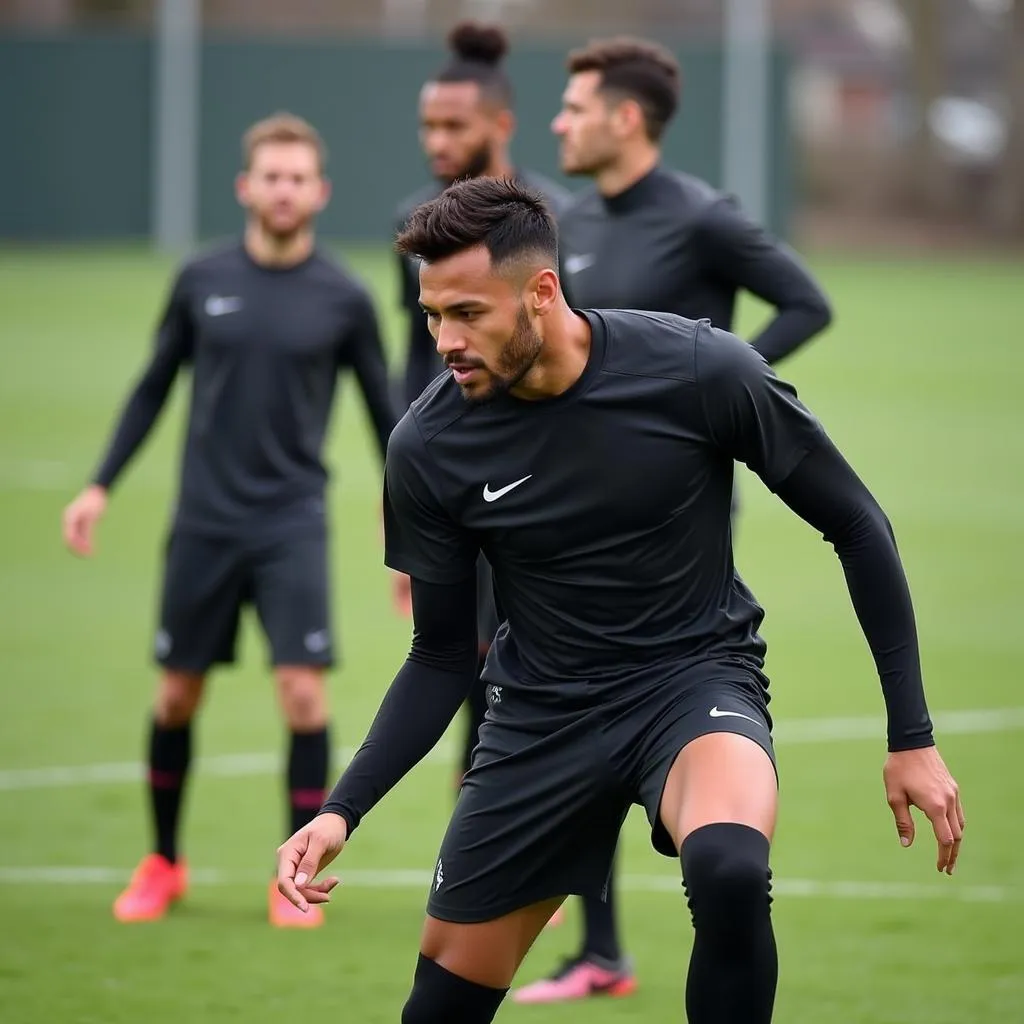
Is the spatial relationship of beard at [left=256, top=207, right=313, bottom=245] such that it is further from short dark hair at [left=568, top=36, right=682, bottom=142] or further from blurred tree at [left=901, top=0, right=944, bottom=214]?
blurred tree at [left=901, top=0, right=944, bottom=214]

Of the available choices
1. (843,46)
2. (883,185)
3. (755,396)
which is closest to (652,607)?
(755,396)

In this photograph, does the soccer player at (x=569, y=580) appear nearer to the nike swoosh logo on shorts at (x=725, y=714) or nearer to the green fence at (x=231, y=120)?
the nike swoosh logo on shorts at (x=725, y=714)

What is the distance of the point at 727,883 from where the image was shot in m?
3.90

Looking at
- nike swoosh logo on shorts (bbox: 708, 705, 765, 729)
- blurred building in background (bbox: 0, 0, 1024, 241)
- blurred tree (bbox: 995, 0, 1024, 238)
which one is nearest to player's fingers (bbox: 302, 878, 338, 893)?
nike swoosh logo on shorts (bbox: 708, 705, 765, 729)

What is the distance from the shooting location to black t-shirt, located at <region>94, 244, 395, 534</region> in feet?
23.2

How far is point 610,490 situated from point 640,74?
259 centimetres

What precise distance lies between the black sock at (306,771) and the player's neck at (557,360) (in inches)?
114

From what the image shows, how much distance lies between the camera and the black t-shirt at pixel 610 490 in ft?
14.3

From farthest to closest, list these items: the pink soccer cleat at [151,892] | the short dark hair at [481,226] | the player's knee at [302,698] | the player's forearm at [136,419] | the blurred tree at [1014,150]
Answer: the blurred tree at [1014,150] → the player's forearm at [136,419] → the player's knee at [302,698] → the pink soccer cleat at [151,892] → the short dark hair at [481,226]

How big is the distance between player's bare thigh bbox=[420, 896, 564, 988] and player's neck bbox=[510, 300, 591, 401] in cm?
111

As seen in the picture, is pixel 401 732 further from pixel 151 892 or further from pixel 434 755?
pixel 434 755

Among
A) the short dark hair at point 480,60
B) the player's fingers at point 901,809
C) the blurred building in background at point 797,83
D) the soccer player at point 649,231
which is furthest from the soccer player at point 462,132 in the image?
the blurred building in background at point 797,83

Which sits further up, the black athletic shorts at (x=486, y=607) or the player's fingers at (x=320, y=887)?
the player's fingers at (x=320, y=887)

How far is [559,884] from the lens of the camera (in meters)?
4.40
